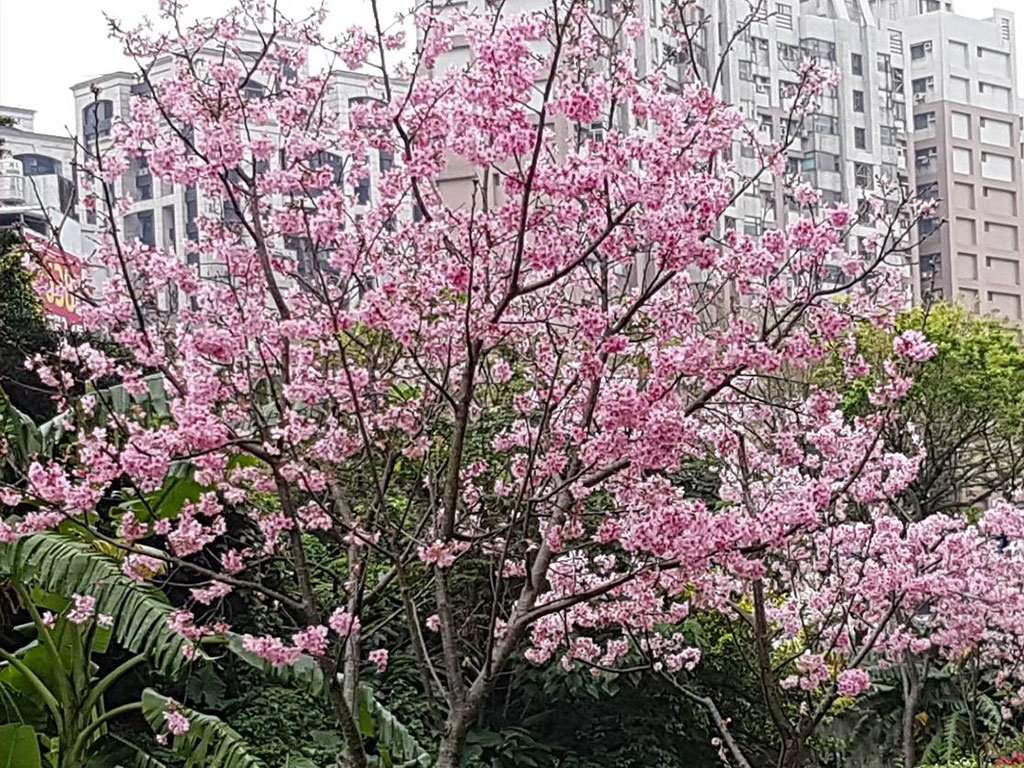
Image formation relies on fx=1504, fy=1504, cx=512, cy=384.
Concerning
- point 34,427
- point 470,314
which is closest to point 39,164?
point 34,427

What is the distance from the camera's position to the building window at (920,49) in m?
55.7

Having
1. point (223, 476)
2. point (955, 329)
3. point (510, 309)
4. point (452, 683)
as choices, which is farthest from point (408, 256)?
point (955, 329)

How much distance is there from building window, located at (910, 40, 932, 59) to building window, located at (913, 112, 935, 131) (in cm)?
228

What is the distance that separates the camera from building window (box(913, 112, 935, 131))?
182 feet

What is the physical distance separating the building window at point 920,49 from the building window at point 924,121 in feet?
7.49

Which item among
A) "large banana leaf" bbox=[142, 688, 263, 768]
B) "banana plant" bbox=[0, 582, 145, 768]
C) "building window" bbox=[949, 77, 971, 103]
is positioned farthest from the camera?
"building window" bbox=[949, 77, 971, 103]

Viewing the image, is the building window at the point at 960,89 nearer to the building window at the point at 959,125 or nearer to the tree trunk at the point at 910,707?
the building window at the point at 959,125

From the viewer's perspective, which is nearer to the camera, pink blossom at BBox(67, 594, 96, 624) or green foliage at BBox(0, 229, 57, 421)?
pink blossom at BBox(67, 594, 96, 624)

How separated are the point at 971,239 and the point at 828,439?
5065cm

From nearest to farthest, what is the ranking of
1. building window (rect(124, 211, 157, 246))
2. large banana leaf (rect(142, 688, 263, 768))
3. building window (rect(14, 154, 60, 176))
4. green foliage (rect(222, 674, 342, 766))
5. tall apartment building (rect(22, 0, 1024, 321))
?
large banana leaf (rect(142, 688, 263, 768))
green foliage (rect(222, 674, 342, 766))
building window (rect(14, 154, 60, 176))
building window (rect(124, 211, 157, 246))
tall apartment building (rect(22, 0, 1024, 321))

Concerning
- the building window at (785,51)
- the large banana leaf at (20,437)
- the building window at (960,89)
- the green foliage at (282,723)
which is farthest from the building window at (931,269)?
the building window at (785,51)

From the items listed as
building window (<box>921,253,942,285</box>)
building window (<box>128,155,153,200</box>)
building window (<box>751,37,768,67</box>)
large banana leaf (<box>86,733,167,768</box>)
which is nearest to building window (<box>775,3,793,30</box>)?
building window (<box>751,37,768,67</box>)

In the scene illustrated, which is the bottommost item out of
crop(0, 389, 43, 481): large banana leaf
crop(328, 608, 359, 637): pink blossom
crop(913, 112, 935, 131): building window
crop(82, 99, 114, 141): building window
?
crop(328, 608, 359, 637): pink blossom

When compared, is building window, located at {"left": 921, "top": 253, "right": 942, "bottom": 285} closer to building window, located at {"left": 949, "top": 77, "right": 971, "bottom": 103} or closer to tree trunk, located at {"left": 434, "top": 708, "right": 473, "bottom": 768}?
tree trunk, located at {"left": 434, "top": 708, "right": 473, "bottom": 768}
